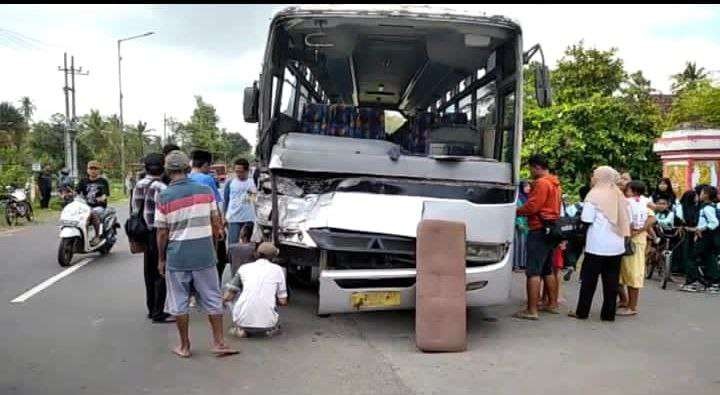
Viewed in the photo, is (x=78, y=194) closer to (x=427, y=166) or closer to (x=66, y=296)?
(x=66, y=296)

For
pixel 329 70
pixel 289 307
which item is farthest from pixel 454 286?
pixel 329 70

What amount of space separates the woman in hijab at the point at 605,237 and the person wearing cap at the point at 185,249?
12.4 feet

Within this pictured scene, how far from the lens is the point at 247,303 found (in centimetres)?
589

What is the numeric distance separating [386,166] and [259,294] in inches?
66.1

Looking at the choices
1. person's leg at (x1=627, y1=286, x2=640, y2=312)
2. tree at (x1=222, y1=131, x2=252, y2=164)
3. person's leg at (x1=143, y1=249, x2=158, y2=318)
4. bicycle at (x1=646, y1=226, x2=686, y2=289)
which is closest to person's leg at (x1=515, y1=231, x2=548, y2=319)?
person's leg at (x1=627, y1=286, x2=640, y2=312)

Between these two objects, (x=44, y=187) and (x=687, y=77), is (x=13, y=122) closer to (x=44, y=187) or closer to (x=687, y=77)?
(x=44, y=187)

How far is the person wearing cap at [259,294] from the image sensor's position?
19.3 feet

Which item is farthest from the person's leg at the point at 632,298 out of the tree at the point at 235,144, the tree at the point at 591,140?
the tree at the point at 235,144

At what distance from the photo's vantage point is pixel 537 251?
272 inches

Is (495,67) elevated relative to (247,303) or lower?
elevated

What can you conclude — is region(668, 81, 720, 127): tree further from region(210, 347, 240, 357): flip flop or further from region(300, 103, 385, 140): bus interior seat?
region(210, 347, 240, 357): flip flop

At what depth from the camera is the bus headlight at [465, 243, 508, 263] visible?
20.3ft

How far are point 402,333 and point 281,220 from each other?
1.57 metres

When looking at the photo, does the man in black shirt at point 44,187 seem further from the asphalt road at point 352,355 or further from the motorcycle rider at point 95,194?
the asphalt road at point 352,355
